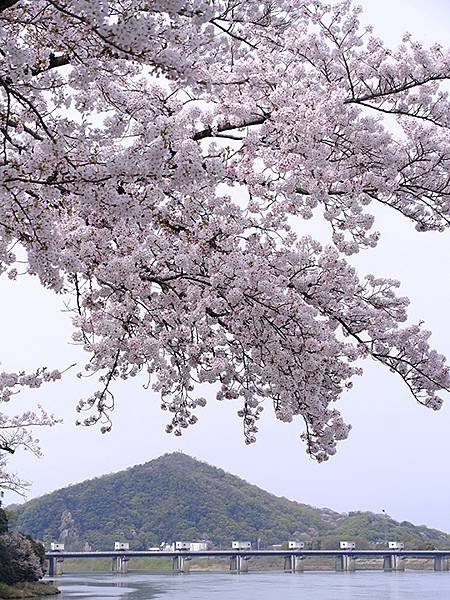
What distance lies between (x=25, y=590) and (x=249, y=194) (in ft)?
110

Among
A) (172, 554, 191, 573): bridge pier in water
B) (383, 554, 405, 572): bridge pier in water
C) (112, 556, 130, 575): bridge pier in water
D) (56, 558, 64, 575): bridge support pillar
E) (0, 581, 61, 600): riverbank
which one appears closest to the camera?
(0, 581, 61, 600): riverbank

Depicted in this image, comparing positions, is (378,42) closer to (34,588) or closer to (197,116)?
(197,116)

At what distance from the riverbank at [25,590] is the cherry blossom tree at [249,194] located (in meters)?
29.1

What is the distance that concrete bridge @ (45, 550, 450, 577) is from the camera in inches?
2645

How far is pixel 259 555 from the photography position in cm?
7006

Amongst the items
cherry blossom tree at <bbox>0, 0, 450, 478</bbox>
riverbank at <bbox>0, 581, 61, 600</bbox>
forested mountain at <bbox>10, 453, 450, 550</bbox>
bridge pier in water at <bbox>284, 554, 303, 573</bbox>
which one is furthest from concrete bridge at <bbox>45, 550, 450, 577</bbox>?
cherry blossom tree at <bbox>0, 0, 450, 478</bbox>

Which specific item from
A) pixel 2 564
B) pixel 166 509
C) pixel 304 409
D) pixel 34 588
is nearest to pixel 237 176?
pixel 304 409

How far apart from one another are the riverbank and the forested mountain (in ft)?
140

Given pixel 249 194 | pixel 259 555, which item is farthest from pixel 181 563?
pixel 249 194

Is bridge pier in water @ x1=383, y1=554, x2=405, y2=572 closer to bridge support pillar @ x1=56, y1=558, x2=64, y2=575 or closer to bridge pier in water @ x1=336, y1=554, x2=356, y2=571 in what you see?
bridge pier in water @ x1=336, y1=554, x2=356, y2=571

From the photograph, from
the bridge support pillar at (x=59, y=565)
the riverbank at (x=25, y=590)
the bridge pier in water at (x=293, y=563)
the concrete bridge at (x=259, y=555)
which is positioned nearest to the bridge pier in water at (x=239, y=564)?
the concrete bridge at (x=259, y=555)

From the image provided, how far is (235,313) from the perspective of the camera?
6199 millimetres

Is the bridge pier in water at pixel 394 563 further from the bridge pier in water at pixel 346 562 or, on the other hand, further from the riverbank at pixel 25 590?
the riverbank at pixel 25 590

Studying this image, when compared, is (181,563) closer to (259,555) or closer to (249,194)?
(259,555)
